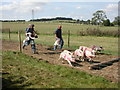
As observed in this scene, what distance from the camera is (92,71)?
335 inches

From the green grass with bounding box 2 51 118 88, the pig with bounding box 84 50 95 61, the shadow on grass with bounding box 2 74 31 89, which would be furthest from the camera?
the pig with bounding box 84 50 95 61

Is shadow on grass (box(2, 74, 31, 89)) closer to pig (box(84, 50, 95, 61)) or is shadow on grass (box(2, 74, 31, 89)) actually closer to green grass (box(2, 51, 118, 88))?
green grass (box(2, 51, 118, 88))

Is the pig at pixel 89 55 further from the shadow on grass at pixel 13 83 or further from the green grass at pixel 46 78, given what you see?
the shadow on grass at pixel 13 83

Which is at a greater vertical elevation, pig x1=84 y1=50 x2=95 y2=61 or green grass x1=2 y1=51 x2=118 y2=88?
pig x1=84 y1=50 x2=95 y2=61

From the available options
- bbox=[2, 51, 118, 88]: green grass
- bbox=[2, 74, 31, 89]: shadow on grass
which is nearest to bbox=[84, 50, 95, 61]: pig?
bbox=[2, 51, 118, 88]: green grass

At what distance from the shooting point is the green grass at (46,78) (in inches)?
260

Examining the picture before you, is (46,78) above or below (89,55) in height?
below

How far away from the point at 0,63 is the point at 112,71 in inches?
204

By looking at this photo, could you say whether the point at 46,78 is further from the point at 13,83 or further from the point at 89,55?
the point at 89,55

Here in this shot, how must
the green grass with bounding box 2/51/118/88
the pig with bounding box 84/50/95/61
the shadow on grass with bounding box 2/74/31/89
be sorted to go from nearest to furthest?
the shadow on grass with bounding box 2/74/31/89
the green grass with bounding box 2/51/118/88
the pig with bounding box 84/50/95/61

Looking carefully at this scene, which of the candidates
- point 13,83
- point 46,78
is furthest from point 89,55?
point 13,83

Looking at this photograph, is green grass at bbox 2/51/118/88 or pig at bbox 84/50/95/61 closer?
green grass at bbox 2/51/118/88

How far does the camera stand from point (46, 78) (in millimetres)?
7363

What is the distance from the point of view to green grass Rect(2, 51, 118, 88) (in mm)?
6602
